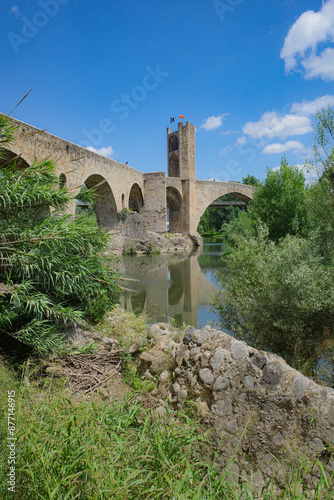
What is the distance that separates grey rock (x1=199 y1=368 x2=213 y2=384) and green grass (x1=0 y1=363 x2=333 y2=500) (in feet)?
1.52

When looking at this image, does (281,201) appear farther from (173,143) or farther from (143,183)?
(173,143)

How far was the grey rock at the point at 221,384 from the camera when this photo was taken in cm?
278

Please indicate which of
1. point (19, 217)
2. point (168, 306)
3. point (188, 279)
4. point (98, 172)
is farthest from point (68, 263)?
point (98, 172)

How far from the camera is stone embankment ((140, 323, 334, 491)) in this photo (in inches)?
94.3

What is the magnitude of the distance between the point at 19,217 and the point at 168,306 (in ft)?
16.2

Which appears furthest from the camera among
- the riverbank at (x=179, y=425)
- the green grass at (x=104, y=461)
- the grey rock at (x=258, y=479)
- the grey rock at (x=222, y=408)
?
the grey rock at (x=222, y=408)

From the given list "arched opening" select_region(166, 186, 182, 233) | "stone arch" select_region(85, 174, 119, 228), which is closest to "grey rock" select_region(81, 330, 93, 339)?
"stone arch" select_region(85, 174, 119, 228)

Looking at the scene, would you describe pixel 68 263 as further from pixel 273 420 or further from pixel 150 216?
pixel 150 216

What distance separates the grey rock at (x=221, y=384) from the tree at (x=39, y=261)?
5.92ft

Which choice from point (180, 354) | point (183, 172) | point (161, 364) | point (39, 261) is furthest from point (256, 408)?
point (183, 172)

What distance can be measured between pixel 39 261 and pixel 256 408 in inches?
104

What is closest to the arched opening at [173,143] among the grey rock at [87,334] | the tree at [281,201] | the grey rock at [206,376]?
the tree at [281,201]

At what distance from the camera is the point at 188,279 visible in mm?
12102

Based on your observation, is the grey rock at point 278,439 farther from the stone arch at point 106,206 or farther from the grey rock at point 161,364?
the stone arch at point 106,206
